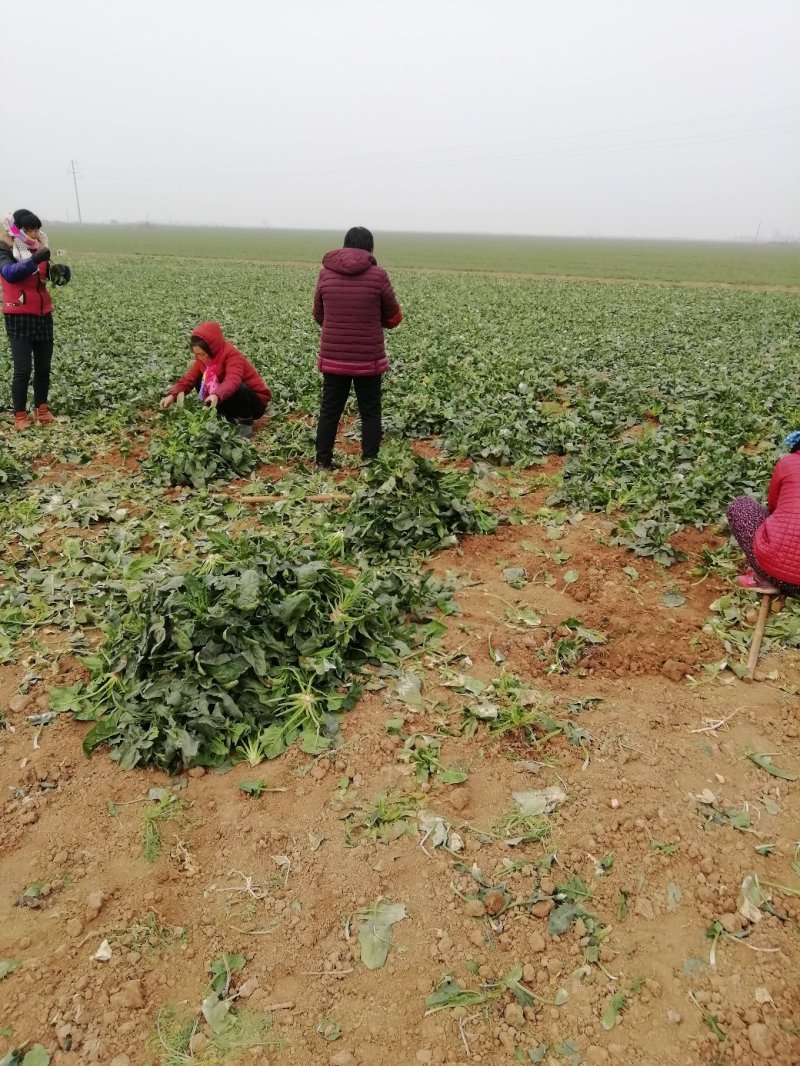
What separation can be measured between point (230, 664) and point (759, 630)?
2.81m

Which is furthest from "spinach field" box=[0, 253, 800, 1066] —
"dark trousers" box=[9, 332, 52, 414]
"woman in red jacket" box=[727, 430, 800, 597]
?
"dark trousers" box=[9, 332, 52, 414]

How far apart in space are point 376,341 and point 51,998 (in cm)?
544

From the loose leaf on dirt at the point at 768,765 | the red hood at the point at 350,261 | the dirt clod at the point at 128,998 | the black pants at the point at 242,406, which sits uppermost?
the red hood at the point at 350,261

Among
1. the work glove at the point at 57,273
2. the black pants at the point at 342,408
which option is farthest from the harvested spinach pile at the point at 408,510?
the work glove at the point at 57,273

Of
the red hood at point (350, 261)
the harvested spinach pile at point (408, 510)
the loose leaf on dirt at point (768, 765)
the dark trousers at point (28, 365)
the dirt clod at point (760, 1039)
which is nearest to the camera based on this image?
the dirt clod at point (760, 1039)

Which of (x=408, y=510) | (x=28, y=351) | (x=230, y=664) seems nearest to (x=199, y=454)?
(x=408, y=510)

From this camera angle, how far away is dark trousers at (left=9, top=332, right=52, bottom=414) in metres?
7.79

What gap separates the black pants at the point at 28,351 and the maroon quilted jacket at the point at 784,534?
7694 mm

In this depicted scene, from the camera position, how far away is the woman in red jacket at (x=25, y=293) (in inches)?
288

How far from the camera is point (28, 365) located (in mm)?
8039

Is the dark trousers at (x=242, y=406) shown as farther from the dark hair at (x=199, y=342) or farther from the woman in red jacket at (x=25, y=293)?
the woman in red jacket at (x=25, y=293)

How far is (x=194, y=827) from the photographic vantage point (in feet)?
9.73

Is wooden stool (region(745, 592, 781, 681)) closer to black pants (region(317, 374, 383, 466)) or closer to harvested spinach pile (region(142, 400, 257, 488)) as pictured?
black pants (region(317, 374, 383, 466))

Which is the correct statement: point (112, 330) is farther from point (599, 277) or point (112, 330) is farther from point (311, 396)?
point (599, 277)
